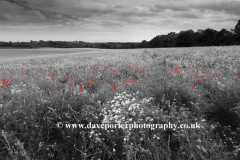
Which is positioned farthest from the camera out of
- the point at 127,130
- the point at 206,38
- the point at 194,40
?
the point at 194,40

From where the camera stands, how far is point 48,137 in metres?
2.30

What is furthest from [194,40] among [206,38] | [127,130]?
[127,130]

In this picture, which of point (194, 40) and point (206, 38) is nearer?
point (206, 38)

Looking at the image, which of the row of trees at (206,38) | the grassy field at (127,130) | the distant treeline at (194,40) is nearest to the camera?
the grassy field at (127,130)

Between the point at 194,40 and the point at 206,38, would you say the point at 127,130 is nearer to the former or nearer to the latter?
the point at 206,38

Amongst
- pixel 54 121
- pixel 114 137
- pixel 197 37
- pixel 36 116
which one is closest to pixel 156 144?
pixel 114 137

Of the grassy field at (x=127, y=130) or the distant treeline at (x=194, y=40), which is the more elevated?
the distant treeline at (x=194, y=40)

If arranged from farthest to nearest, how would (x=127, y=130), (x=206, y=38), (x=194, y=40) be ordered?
(x=194, y=40), (x=206, y=38), (x=127, y=130)

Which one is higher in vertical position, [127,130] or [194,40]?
[194,40]

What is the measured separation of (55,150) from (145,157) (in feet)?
4.30

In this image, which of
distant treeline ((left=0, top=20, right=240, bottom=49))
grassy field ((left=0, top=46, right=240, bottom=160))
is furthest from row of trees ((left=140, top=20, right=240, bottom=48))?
grassy field ((left=0, top=46, right=240, bottom=160))

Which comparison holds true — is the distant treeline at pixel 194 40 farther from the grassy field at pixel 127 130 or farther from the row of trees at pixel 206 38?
the grassy field at pixel 127 130

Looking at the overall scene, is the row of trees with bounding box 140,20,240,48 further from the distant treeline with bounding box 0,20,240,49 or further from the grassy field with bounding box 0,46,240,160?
the grassy field with bounding box 0,46,240,160

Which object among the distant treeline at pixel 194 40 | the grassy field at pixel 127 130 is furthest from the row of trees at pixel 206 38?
the grassy field at pixel 127 130
